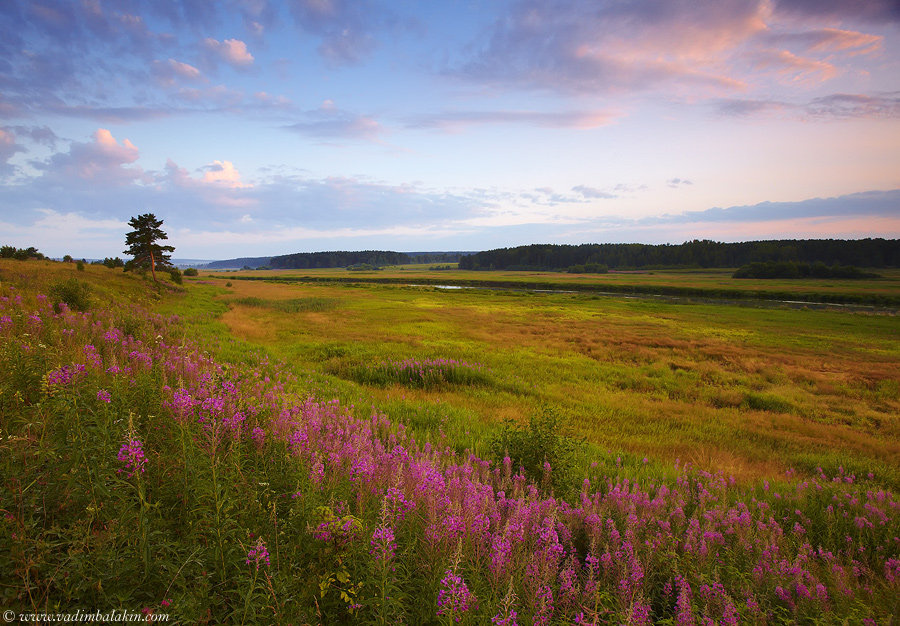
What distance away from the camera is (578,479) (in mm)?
6262

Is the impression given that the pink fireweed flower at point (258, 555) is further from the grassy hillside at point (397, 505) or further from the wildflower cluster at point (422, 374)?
the wildflower cluster at point (422, 374)

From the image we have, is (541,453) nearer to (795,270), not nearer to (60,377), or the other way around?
(60,377)

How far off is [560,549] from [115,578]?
10.3ft

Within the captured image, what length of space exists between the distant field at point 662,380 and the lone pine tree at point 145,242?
1236 cm

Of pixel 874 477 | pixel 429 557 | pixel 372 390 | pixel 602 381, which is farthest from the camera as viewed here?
pixel 602 381

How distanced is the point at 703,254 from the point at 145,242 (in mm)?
183379

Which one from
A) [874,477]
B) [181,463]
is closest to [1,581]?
[181,463]

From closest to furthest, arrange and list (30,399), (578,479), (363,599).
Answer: (363,599) < (30,399) < (578,479)

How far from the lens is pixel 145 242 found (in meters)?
33.8

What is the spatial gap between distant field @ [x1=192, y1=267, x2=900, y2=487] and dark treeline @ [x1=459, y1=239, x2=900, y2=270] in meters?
133

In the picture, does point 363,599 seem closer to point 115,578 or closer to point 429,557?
point 429,557

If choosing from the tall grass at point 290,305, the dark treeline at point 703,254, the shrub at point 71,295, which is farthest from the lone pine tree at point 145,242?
the dark treeline at point 703,254

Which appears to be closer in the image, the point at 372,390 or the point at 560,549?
the point at 560,549

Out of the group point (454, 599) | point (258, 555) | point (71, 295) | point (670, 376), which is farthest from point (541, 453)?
point (71, 295)
